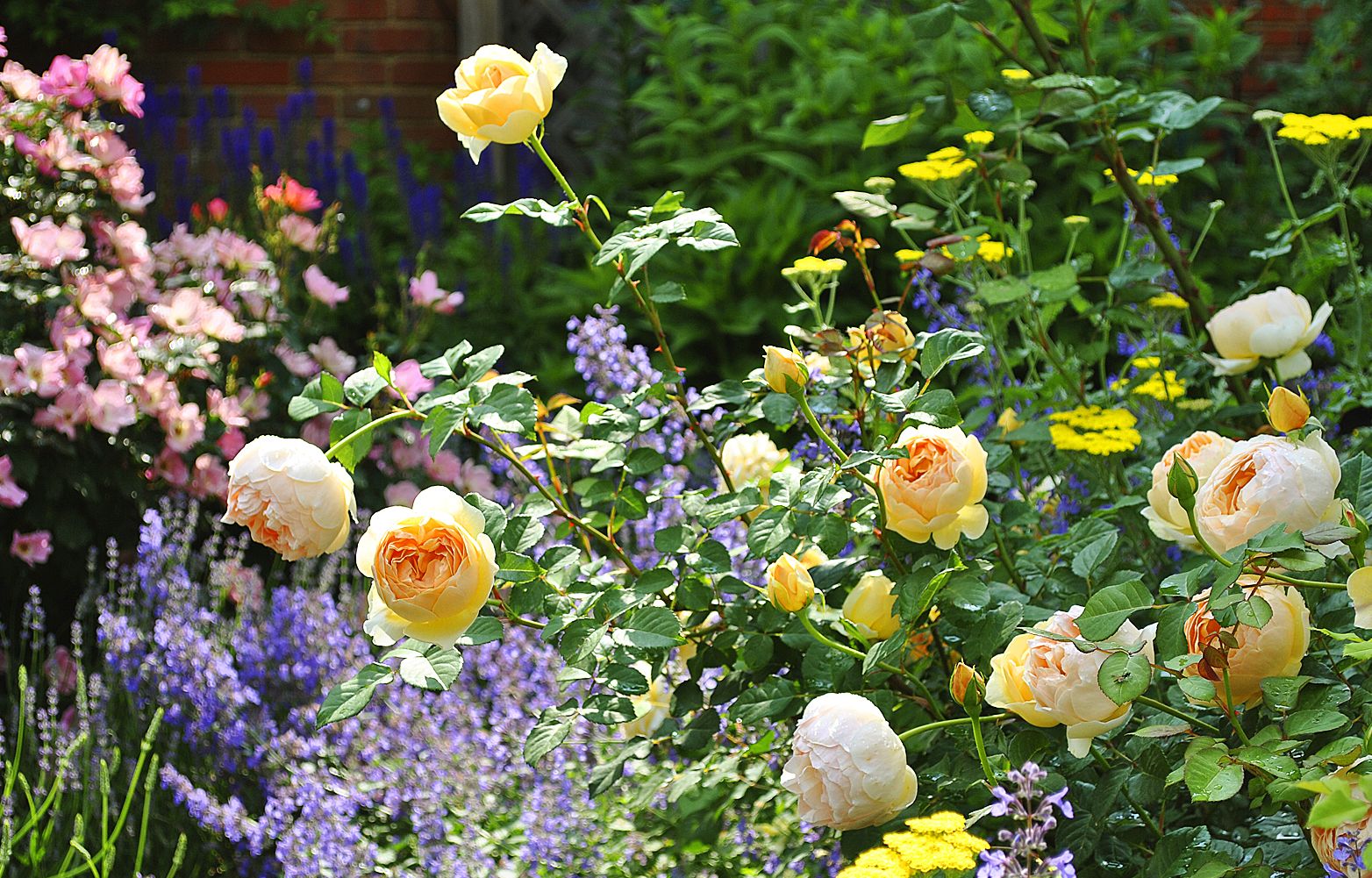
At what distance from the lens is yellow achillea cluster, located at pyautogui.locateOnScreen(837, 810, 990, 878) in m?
0.80

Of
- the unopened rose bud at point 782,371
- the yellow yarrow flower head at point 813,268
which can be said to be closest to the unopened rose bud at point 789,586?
the unopened rose bud at point 782,371

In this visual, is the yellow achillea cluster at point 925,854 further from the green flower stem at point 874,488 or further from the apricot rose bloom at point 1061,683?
the green flower stem at point 874,488

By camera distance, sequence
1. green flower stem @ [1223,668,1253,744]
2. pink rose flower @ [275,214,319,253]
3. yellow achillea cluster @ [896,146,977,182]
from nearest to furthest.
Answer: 1. green flower stem @ [1223,668,1253,744]
2. yellow achillea cluster @ [896,146,977,182]
3. pink rose flower @ [275,214,319,253]

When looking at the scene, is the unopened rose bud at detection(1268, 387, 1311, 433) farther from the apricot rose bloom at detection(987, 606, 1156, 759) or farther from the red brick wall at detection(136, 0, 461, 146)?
the red brick wall at detection(136, 0, 461, 146)

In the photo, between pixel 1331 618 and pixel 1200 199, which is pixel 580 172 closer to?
pixel 1200 199

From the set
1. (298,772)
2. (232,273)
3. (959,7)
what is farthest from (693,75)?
(298,772)

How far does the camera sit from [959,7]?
143 centimetres

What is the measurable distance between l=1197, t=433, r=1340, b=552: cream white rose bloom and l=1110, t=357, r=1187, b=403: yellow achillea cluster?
22.7 inches

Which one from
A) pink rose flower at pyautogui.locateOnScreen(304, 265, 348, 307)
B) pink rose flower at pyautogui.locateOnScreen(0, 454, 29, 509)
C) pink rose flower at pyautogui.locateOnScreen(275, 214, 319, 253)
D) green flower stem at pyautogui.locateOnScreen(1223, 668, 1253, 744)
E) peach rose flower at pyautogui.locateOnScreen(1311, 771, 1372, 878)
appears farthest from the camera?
pink rose flower at pyautogui.locateOnScreen(275, 214, 319, 253)

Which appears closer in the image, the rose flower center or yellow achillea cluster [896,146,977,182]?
the rose flower center

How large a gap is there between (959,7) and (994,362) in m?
0.61

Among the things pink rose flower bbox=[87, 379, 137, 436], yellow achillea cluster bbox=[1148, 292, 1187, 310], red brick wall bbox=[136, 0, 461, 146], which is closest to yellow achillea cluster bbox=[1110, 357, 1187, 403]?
yellow achillea cluster bbox=[1148, 292, 1187, 310]

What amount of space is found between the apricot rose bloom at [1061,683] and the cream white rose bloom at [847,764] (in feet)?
0.32

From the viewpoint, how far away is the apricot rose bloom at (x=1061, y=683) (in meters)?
0.90
